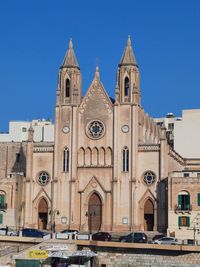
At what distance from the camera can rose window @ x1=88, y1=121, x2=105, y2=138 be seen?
88062 mm

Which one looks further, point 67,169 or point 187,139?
point 187,139

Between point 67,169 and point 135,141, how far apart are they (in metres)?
9.39

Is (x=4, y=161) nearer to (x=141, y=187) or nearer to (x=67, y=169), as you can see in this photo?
(x=67, y=169)

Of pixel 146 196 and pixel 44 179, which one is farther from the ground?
pixel 44 179

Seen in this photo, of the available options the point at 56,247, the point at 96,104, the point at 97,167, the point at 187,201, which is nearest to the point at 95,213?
the point at 97,167

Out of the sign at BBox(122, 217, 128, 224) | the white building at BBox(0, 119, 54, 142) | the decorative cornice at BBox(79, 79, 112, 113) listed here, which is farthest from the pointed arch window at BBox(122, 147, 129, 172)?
the white building at BBox(0, 119, 54, 142)

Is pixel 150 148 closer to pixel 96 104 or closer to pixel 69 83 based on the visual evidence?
pixel 96 104

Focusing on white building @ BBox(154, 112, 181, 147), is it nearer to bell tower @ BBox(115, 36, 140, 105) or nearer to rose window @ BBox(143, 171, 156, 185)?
bell tower @ BBox(115, 36, 140, 105)

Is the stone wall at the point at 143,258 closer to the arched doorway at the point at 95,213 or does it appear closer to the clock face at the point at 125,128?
the arched doorway at the point at 95,213

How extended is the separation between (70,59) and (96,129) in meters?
10.6

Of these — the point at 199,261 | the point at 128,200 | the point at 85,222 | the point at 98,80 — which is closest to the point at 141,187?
the point at 128,200

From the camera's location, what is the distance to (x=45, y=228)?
8862 centimetres

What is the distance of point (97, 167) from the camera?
87.2 metres

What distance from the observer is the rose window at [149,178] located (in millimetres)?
85125
